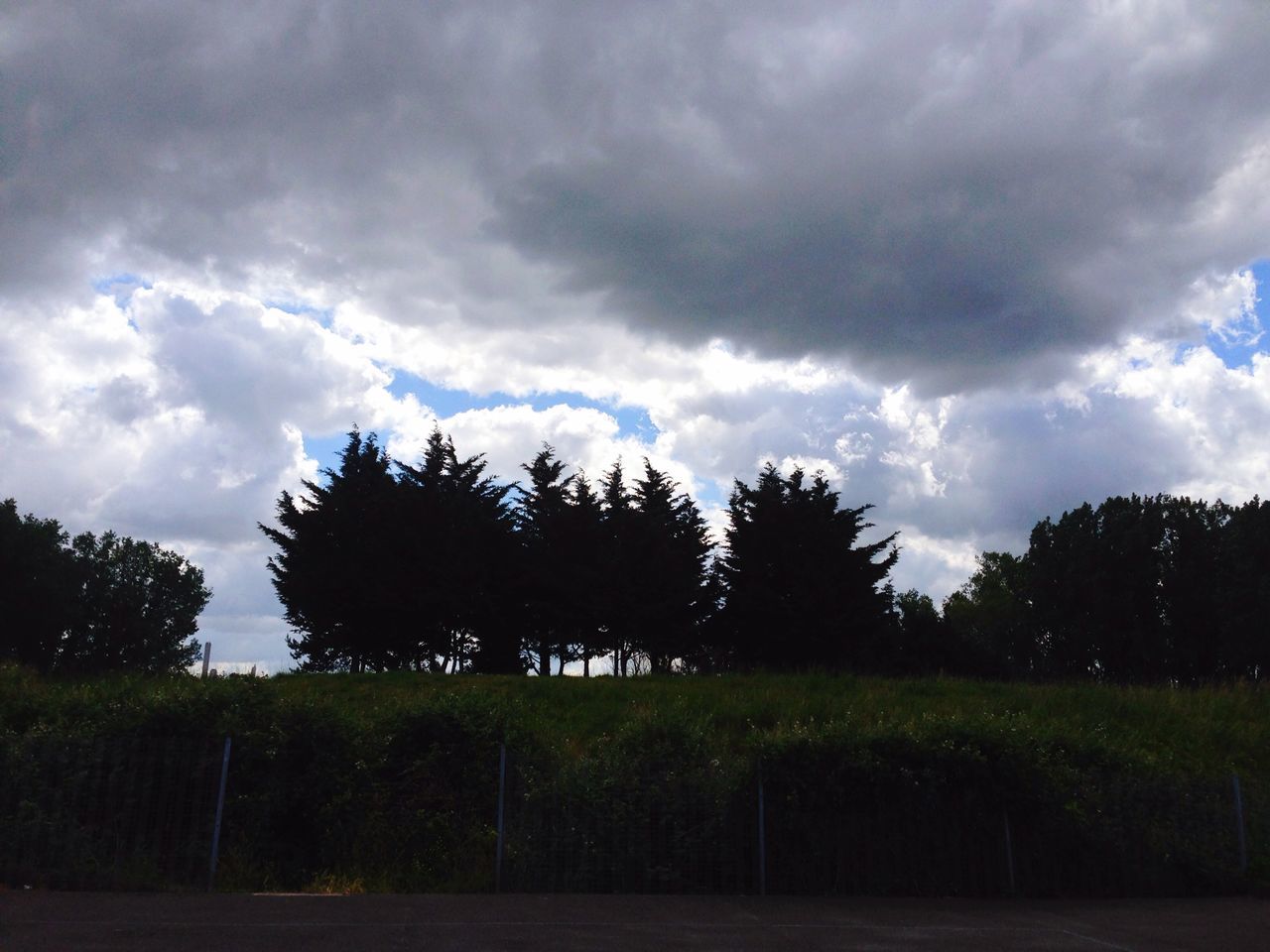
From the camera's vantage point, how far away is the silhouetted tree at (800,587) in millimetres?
44406

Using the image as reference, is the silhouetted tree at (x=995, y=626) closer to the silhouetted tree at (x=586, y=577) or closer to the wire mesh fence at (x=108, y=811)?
the silhouetted tree at (x=586, y=577)

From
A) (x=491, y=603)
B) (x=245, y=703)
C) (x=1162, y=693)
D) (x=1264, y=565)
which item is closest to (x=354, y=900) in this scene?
(x=245, y=703)

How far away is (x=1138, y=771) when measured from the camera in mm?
15547

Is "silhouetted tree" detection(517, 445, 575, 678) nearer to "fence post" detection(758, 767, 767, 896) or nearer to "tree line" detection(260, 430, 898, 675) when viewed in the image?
"tree line" detection(260, 430, 898, 675)

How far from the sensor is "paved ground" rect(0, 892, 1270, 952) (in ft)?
33.6

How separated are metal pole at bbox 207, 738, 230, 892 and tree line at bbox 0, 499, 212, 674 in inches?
1378

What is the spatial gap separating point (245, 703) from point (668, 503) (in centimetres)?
3877

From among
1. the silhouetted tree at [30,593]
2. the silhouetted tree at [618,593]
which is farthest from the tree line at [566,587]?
the silhouetted tree at [30,593]

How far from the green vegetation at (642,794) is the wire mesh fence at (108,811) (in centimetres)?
29

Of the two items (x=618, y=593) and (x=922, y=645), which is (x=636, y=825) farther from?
(x=922, y=645)

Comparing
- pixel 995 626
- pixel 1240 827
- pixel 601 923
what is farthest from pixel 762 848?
pixel 995 626

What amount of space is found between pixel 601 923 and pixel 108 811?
22.8 ft

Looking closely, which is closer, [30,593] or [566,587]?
[566,587]

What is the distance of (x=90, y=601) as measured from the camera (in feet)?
226
